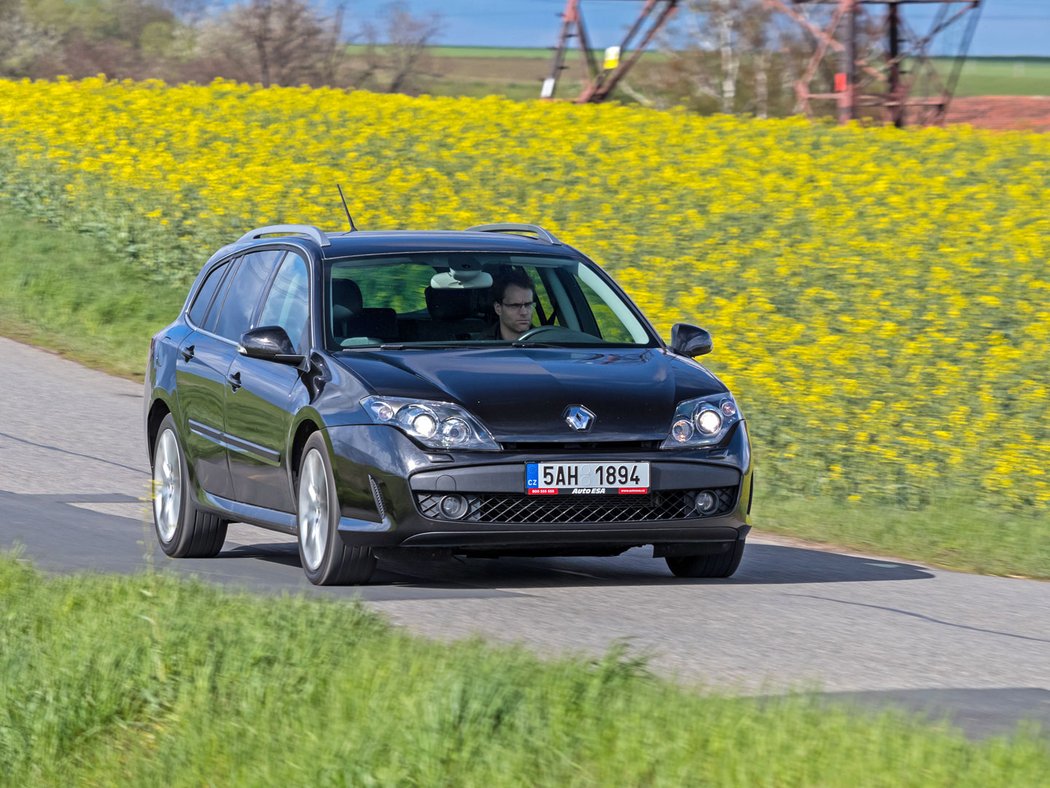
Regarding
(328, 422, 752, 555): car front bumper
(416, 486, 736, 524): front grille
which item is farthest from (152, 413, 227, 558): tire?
(416, 486, 736, 524): front grille

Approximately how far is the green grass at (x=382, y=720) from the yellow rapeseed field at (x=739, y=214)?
730 centimetres

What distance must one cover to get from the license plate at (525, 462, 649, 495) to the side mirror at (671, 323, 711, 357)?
1239 mm

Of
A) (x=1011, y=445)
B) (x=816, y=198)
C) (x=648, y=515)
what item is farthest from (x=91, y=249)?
(x=648, y=515)

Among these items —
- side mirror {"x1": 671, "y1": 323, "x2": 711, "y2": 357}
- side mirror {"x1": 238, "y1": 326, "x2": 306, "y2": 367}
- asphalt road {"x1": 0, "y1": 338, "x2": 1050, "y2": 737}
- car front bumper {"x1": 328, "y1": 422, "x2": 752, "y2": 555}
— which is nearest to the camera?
asphalt road {"x1": 0, "y1": 338, "x2": 1050, "y2": 737}

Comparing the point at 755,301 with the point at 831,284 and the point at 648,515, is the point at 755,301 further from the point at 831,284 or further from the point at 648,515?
the point at 648,515

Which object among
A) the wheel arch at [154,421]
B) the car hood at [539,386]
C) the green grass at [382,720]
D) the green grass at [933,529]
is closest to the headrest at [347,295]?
the car hood at [539,386]

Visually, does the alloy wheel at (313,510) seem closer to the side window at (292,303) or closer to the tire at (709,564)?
the side window at (292,303)

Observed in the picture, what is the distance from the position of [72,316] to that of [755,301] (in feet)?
24.0

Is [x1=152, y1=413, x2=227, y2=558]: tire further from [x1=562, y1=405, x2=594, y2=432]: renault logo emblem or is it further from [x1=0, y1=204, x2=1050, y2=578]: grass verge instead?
[x1=0, y1=204, x2=1050, y2=578]: grass verge

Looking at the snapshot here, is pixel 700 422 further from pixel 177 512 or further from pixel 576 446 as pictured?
pixel 177 512

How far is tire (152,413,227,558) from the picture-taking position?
1003 centimetres

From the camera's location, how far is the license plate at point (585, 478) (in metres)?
8.19

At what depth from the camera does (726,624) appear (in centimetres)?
764

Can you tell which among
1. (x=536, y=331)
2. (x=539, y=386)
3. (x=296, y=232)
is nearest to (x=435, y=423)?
(x=539, y=386)
